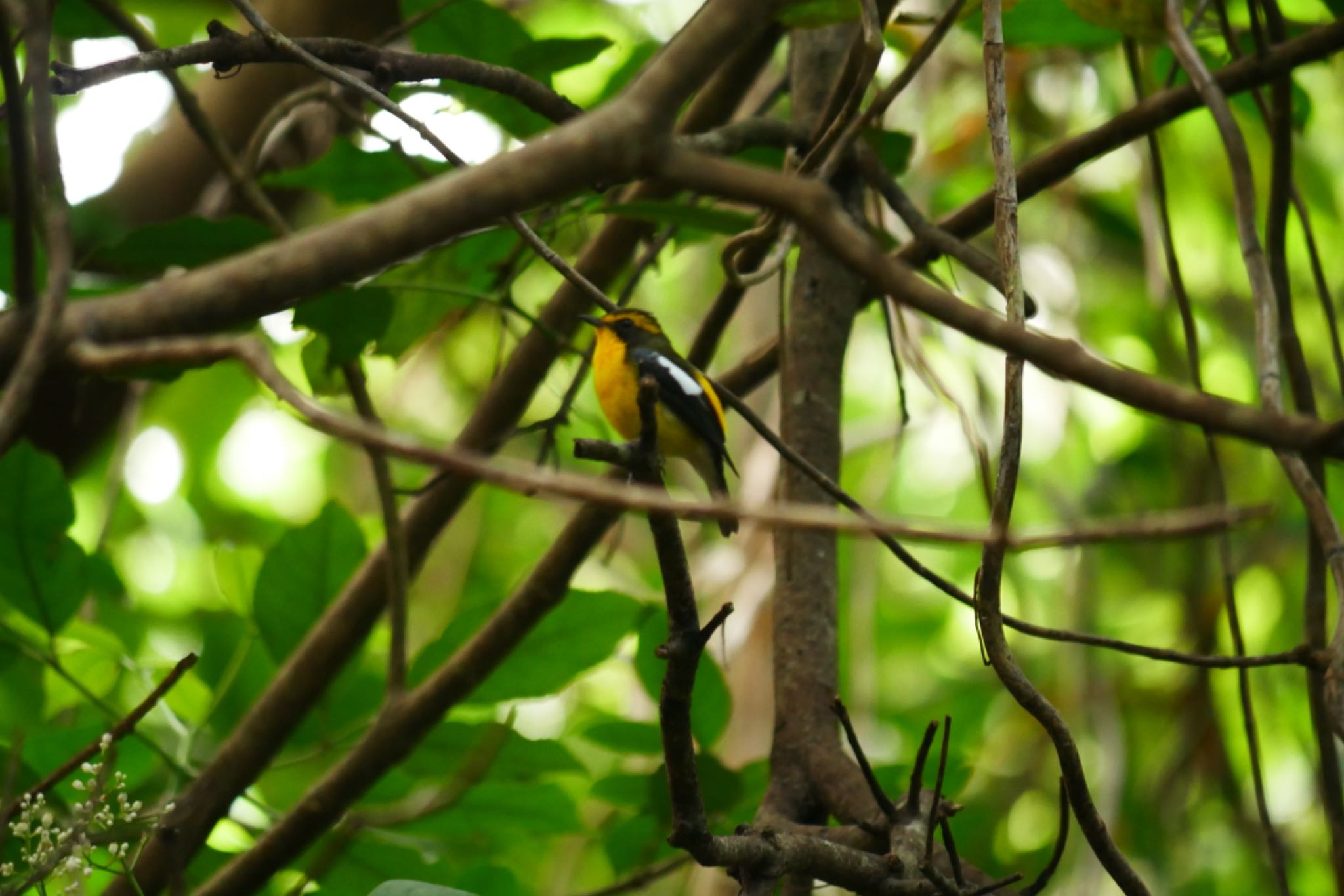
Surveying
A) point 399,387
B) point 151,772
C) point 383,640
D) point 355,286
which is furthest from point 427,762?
point 399,387

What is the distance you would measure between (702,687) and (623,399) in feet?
3.17

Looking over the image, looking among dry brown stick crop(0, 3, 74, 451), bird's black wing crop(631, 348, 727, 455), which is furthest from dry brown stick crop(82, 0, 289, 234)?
dry brown stick crop(0, 3, 74, 451)

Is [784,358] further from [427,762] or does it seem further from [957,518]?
[957,518]

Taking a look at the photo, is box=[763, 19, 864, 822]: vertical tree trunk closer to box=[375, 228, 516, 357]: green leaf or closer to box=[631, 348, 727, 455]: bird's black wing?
box=[631, 348, 727, 455]: bird's black wing

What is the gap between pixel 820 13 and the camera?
198cm

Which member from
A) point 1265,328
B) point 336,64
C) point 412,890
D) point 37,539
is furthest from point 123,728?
point 1265,328

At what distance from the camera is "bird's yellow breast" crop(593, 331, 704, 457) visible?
2756 mm

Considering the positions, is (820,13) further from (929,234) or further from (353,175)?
(353,175)

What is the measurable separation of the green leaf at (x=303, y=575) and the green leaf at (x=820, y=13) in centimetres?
117

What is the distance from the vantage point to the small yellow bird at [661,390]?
2627mm

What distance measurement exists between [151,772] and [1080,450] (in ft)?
11.6

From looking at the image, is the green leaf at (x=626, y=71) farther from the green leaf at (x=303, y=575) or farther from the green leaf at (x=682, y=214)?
the green leaf at (x=303, y=575)

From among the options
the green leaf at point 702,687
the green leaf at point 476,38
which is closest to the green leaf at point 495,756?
the green leaf at point 702,687

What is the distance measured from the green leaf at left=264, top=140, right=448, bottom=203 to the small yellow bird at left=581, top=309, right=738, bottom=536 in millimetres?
513
